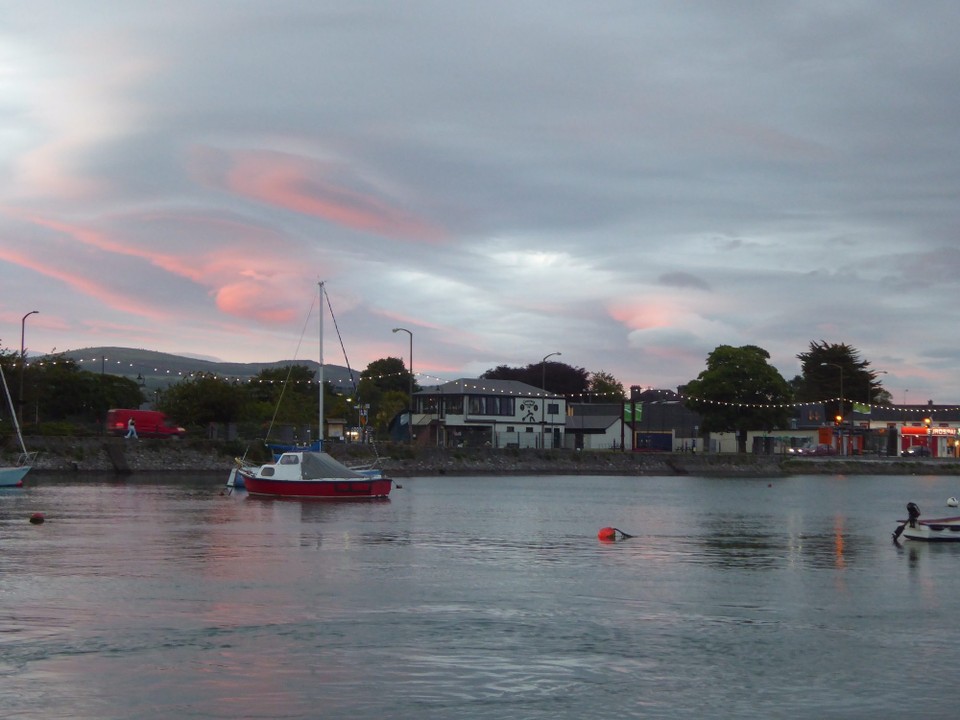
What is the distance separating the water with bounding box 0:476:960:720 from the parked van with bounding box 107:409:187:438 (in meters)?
55.8

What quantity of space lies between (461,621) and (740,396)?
11840cm

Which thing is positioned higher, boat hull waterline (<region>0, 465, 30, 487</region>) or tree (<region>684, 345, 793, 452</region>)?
tree (<region>684, 345, 793, 452</region>)

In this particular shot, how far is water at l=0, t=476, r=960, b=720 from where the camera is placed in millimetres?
18781

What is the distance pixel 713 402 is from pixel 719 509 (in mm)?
70933

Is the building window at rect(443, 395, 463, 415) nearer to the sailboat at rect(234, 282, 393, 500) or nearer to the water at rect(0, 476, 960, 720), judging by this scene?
the sailboat at rect(234, 282, 393, 500)

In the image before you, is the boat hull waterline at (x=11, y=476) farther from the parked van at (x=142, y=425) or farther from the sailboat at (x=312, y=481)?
the parked van at (x=142, y=425)

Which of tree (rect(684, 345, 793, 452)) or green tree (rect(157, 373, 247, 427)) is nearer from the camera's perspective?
green tree (rect(157, 373, 247, 427))

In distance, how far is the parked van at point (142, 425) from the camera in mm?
107562

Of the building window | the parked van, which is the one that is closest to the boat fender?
the parked van

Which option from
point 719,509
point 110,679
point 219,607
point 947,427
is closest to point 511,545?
point 219,607

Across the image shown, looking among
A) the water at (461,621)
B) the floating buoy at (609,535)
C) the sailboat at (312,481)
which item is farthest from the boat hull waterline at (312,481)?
the floating buoy at (609,535)

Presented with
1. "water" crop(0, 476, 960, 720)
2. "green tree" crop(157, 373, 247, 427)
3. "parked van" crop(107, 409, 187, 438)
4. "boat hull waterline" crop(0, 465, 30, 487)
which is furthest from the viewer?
"green tree" crop(157, 373, 247, 427)

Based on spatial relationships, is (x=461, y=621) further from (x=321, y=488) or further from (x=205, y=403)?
(x=205, y=403)

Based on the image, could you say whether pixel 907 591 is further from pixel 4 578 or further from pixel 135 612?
pixel 4 578
